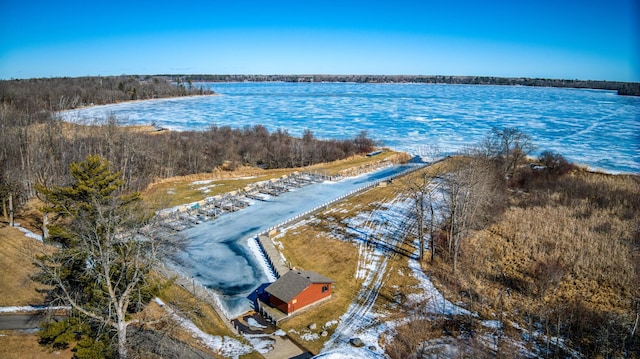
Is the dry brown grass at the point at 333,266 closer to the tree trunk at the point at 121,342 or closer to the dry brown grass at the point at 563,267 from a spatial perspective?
the dry brown grass at the point at 563,267

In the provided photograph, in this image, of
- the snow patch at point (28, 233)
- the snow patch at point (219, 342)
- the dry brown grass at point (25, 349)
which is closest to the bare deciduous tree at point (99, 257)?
the dry brown grass at point (25, 349)

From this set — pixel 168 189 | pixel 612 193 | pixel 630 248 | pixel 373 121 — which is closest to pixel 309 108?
pixel 373 121

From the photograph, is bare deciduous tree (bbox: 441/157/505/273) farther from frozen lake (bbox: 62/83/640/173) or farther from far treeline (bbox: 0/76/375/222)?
far treeline (bbox: 0/76/375/222)

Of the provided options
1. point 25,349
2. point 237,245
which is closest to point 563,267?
point 237,245

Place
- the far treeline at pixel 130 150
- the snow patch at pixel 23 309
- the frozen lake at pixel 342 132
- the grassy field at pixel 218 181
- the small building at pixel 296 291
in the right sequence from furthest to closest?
the grassy field at pixel 218 181
the far treeline at pixel 130 150
the frozen lake at pixel 342 132
the small building at pixel 296 291
the snow patch at pixel 23 309

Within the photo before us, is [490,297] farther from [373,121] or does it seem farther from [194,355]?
[373,121]

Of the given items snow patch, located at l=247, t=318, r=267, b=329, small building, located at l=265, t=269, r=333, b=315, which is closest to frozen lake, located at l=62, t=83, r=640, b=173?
small building, located at l=265, t=269, r=333, b=315
